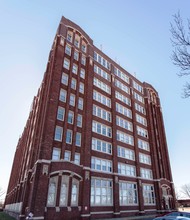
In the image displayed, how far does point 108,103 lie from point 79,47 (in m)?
13.3

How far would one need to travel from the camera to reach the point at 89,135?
97.5 ft

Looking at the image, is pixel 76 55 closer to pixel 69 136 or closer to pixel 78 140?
pixel 69 136

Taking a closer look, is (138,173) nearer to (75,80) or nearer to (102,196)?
(102,196)

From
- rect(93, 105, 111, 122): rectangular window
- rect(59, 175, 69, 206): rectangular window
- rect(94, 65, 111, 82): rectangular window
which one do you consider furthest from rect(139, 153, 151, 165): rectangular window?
rect(59, 175, 69, 206): rectangular window

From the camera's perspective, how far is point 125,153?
35000 mm

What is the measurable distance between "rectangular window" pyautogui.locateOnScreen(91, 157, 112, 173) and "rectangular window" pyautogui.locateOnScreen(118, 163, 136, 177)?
2.51 metres

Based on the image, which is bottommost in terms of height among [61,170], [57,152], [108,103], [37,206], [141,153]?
[37,206]

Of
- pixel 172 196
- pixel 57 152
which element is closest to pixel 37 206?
pixel 57 152

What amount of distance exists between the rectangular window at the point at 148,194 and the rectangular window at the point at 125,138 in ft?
29.3

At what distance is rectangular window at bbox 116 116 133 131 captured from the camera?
122ft

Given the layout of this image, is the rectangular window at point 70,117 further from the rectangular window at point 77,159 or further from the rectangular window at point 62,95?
the rectangular window at point 77,159

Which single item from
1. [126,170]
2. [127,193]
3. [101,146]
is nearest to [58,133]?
[101,146]

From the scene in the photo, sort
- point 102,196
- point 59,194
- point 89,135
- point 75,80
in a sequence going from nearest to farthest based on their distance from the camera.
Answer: point 59,194 → point 102,196 → point 89,135 → point 75,80

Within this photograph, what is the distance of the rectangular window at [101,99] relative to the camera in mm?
35719
